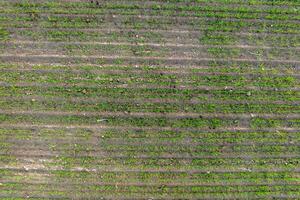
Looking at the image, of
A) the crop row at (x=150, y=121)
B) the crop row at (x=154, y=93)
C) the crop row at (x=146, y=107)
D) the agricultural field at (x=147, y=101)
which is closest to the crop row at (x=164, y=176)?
the agricultural field at (x=147, y=101)

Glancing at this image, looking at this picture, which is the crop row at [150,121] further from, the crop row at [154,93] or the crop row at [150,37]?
the crop row at [150,37]

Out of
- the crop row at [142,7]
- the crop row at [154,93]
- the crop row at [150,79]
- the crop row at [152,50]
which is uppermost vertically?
the crop row at [142,7]

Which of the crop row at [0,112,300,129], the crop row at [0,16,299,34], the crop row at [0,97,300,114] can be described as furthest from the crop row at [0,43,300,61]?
the crop row at [0,112,300,129]

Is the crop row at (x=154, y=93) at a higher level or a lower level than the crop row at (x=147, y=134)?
higher

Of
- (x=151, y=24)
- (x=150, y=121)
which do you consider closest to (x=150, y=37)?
(x=151, y=24)

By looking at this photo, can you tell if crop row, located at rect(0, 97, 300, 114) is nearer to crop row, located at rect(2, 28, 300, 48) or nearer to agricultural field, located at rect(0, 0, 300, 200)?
agricultural field, located at rect(0, 0, 300, 200)

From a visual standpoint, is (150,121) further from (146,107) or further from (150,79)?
(150,79)

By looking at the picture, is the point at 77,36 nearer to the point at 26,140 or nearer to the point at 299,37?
the point at 26,140

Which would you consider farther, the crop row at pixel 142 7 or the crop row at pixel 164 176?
the crop row at pixel 142 7

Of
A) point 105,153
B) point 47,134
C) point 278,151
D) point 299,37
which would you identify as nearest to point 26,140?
point 47,134
